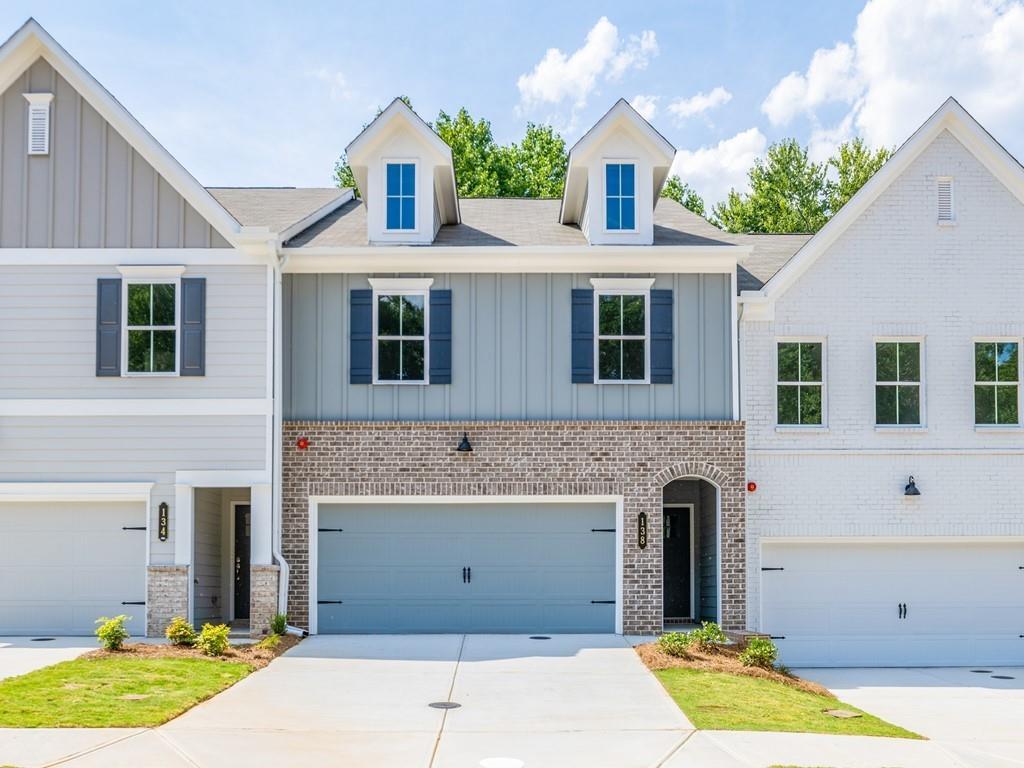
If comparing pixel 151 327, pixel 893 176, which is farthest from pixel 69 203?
pixel 893 176

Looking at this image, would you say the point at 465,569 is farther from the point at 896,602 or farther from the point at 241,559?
the point at 896,602

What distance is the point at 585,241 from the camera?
19.3m

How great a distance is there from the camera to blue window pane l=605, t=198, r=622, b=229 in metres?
18.9

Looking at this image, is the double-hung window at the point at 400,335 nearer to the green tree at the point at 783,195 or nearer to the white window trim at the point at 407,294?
the white window trim at the point at 407,294

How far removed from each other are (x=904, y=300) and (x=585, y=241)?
206 inches

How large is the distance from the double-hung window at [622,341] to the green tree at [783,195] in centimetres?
2312

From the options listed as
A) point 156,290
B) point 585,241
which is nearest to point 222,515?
point 156,290

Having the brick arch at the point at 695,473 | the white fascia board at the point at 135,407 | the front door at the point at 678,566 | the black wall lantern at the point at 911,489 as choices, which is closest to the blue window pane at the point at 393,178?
the white fascia board at the point at 135,407

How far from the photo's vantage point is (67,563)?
58.3 ft

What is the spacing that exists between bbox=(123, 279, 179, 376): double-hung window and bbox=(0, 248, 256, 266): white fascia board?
1.13ft

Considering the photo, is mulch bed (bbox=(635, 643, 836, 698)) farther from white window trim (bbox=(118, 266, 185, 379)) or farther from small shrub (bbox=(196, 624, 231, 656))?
white window trim (bbox=(118, 266, 185, 379))

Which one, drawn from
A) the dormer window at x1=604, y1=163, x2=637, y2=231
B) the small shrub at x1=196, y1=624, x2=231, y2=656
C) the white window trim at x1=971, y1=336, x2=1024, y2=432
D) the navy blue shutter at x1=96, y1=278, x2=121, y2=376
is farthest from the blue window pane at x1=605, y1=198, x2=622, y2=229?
the small shrub at x1=196, y1=624, x2=231, y2=656

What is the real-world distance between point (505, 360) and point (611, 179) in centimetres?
343

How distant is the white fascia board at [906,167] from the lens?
61.8 feet
